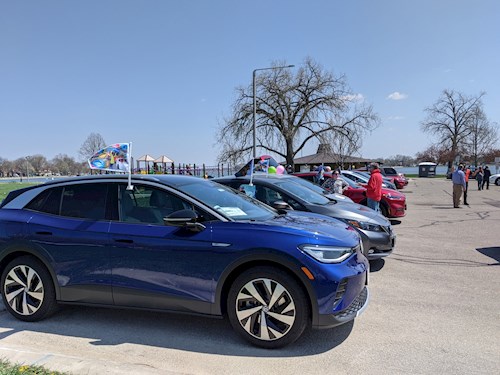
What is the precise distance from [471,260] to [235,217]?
501 cm

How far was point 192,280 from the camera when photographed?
3701 mm

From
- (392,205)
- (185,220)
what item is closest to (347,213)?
(185,220)

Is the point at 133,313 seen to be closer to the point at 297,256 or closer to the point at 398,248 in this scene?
the point at 297,256

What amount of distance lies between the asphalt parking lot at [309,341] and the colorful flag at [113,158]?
5.77 ft

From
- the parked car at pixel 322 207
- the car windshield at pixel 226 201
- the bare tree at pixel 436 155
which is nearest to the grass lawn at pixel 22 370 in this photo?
the car windshield at pixel 226 201

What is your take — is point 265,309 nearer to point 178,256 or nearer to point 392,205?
point 178,256

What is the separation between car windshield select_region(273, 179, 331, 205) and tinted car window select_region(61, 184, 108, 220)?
3533mm

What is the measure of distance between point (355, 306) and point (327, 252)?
2.03ft

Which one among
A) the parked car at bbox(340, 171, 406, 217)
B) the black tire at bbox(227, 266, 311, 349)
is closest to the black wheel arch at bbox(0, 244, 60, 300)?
the black tire at bbox(227, 266, 311, 349)

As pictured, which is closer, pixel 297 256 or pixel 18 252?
pixel 297 256

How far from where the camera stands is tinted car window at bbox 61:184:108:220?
427cm

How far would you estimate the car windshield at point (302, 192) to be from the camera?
6.99 m

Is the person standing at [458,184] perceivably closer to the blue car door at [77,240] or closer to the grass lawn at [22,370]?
the blue car door at [77,240]

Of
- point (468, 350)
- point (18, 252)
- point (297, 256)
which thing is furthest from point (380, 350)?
point (18, 252)
